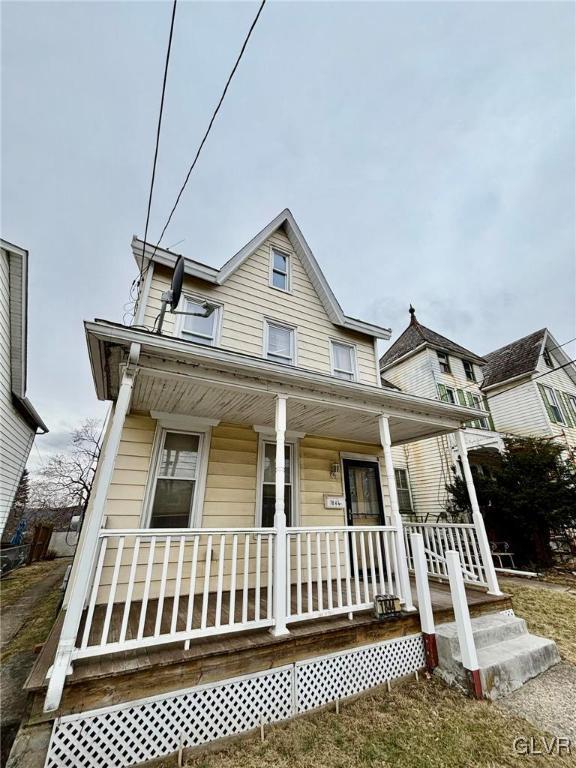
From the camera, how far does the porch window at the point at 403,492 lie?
45.4ft

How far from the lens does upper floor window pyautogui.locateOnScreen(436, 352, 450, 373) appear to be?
15.3 metres

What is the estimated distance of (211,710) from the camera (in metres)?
2.68

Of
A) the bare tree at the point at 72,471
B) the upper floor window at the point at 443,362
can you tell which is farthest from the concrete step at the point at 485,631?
the bare tree at the point at 72,471

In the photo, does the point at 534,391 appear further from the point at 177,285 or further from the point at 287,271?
the point at 177,285

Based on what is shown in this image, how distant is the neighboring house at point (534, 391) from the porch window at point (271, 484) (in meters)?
14.6

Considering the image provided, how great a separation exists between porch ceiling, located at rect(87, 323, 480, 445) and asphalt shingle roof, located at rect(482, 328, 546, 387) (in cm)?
1297

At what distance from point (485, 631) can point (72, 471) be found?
20.5 m

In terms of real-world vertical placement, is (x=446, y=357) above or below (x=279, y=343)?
above

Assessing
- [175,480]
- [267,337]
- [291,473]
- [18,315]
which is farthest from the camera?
[18,315]

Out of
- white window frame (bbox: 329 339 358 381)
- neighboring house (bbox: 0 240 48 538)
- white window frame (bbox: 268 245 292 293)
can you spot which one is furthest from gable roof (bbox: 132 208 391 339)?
neighboring house (bbox: 0 240 48 538)

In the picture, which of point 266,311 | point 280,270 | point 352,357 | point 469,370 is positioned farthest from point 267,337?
point 469,370

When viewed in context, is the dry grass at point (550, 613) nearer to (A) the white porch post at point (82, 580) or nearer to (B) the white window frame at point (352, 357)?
(B) the white window frame at point (352, 357)

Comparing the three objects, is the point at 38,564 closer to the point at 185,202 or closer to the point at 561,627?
the point at 185,202

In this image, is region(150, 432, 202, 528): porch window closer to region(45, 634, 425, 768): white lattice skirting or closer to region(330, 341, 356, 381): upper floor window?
region(45, 634, 425, 768): white lattice skirting
